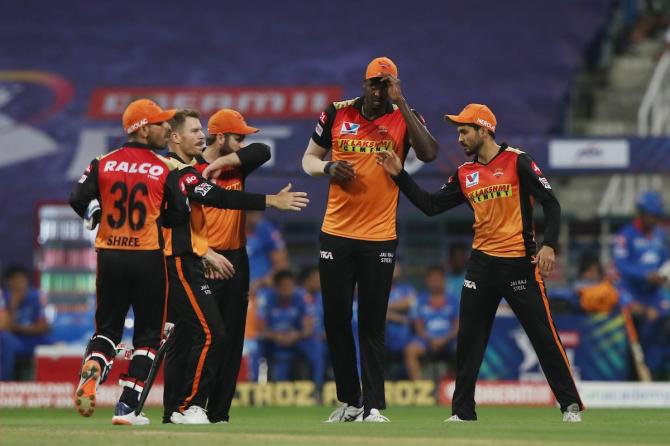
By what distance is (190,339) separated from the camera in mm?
9797

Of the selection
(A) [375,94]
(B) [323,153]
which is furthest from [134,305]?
(A) [375,94]

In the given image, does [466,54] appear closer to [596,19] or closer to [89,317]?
[596,19]

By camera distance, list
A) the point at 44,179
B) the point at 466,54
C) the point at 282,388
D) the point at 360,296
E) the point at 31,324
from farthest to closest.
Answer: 1. the point at 466,54
2. the point at 44,179
3. the point at 31,324
4. the point at 282,388
5. the point at 360,296

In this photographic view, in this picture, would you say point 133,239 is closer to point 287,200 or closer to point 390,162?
point 287,200

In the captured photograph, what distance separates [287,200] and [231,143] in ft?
3.37

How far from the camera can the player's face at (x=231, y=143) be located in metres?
10.5

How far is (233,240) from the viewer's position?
10281mm

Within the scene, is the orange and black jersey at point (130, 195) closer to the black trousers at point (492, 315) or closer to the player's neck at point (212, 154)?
the player's neck at point (212, 154)

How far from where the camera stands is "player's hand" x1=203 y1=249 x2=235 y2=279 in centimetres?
984

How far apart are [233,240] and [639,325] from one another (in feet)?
24.0

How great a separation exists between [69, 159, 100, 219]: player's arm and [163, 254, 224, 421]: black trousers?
753mm

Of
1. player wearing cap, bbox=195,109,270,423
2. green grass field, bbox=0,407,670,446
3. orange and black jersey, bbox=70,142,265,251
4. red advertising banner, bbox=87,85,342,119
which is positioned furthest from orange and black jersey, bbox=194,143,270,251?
red advertising banner, bbox=87,85,342,119

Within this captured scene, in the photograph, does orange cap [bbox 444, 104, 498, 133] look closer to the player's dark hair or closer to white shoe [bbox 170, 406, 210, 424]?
the player's dark hair

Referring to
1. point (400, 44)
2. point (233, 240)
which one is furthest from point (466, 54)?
point (233, 240)
